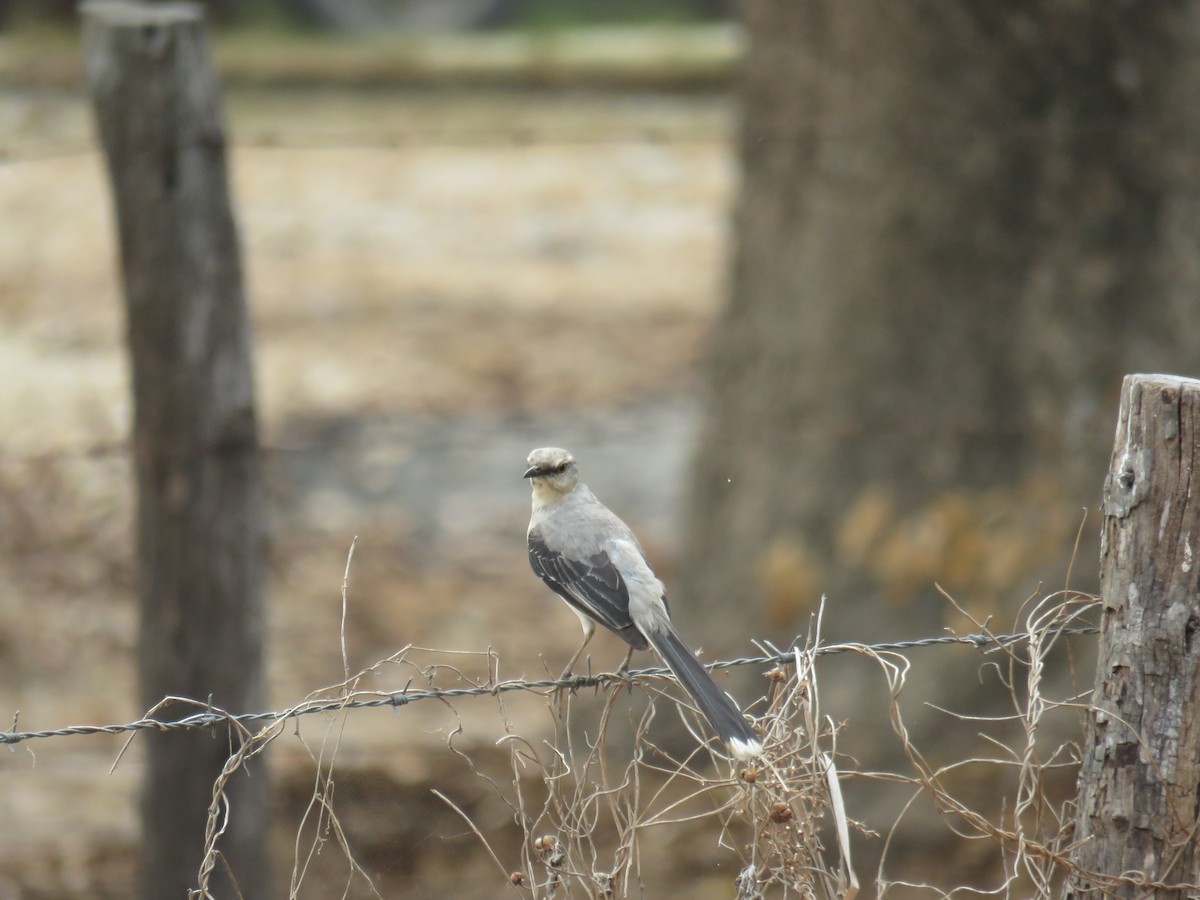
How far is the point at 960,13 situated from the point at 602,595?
3.61m

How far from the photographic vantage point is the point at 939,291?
20.4 feet

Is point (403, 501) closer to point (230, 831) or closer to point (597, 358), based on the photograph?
point (597, 358)

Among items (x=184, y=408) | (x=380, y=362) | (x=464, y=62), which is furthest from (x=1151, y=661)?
(x=464, y=62)

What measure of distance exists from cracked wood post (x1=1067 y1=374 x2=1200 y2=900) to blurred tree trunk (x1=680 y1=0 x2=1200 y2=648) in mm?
3243

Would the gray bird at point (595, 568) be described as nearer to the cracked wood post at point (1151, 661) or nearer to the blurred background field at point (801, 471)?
the blurred background field at point (801, 471)

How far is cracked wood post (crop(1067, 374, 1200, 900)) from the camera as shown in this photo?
263cm

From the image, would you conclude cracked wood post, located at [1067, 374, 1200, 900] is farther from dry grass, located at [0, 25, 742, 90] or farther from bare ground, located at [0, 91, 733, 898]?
dry grass, located at [0, 25, 742, 90]

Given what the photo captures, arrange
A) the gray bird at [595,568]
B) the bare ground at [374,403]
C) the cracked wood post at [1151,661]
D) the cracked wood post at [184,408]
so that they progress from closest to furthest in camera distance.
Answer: the cracked wood post at [1151,661]
the gray bird at [595,568]
the cracked wood post at [184,408]
the bare ground at [374,403]

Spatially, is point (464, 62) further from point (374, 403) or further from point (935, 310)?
point (935, 310)

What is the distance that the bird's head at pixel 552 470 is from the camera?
374 cm

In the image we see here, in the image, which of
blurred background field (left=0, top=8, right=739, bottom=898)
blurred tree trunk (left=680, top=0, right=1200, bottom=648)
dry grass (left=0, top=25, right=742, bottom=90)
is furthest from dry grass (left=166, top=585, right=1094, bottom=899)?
dry grass (left=0, top=25, right=742, bottom=90)

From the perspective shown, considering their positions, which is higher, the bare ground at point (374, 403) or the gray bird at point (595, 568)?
the gray bird at point (595, 568)

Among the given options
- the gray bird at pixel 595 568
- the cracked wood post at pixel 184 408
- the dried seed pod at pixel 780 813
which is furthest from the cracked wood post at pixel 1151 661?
the cracked wood post at pixel 184 408

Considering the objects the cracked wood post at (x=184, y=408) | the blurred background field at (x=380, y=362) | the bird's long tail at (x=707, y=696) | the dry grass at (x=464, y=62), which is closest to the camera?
the bird's long tail at (x=707, y=696)
